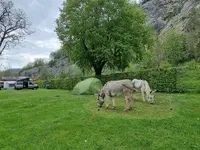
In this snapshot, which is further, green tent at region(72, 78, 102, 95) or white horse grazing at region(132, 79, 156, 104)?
green tent at region(72, 78, 102, 95)

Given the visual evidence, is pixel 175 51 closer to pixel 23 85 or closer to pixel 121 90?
pixel 23 85

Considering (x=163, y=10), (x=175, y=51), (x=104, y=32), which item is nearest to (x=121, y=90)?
(x=104, y=32)

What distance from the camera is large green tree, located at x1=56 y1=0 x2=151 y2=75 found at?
22.0m

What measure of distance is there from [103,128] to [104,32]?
50.2 feet

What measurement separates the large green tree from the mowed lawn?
11601mm

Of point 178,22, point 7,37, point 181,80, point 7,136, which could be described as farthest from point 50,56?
point 7,136

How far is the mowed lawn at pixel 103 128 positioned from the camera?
7.22 m

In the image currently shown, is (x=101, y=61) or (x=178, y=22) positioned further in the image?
(x=178, y=22)

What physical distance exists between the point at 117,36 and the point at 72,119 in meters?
14.4

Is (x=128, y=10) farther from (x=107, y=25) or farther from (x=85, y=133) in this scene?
(x=85, y=133)

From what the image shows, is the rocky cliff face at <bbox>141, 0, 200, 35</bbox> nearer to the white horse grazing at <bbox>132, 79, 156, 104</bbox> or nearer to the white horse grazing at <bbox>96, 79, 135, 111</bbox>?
the white horse grazing at <bbox>132, 79, 156, 104</bbox>

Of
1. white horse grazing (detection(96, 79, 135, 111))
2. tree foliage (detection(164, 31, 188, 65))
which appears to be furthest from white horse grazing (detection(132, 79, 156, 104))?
tree foliage (detection(164, 31, 188, 65))

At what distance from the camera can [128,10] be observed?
2289cm

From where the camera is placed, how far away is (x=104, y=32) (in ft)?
72.6
